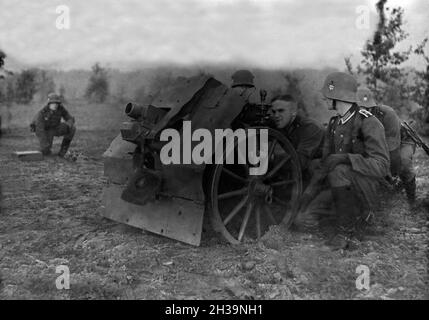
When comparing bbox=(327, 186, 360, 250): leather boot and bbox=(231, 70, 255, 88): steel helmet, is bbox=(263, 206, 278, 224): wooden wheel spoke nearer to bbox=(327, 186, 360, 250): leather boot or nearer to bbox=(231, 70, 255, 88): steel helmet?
bbox=(327, 186, 360, 250): leather boot

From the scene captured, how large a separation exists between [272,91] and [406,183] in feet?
7.21

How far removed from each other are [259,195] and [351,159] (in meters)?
0.86

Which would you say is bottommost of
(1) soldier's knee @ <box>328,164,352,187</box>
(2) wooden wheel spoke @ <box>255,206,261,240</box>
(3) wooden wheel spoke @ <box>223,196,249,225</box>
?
(2) wooden wheel spoke @ <box>255,206,261,240</box>

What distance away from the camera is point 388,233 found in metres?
4.48

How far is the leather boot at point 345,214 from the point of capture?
4.05 meters

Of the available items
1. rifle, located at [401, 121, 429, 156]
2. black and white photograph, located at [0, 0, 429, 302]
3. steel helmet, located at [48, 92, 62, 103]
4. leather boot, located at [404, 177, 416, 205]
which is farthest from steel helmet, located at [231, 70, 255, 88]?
steel helmet, located at [48, 92, 62, 103]

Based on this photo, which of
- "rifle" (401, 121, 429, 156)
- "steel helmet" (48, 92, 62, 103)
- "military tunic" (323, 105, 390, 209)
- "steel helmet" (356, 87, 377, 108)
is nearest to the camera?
"military tunic" (323, 105, 390, 209)

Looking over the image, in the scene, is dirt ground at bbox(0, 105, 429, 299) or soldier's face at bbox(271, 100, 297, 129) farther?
soldier's face at bbox(271, 100, 297, 129)

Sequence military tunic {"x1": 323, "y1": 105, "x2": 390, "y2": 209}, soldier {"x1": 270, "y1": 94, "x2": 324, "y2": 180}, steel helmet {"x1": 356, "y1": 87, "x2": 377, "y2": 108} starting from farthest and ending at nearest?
steel helmet {"x1": 356, "y1": 87, "x2": 377, "y2": 108} < soldier {"x1": 270, "y1": 94, "x2": 324, "y2": 180} < military tunic {"x1": 323, "y1": 105, "x2": 390, "y2": 209}

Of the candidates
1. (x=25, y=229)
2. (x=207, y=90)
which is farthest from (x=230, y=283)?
(x=25, y=229)

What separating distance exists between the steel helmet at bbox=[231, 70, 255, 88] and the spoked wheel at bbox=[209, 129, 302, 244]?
18.6 inches

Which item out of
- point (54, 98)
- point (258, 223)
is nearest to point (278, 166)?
point (258, 223)

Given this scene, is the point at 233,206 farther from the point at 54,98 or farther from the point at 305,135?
the point at 54,98

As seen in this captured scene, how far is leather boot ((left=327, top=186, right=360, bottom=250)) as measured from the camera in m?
4.05
